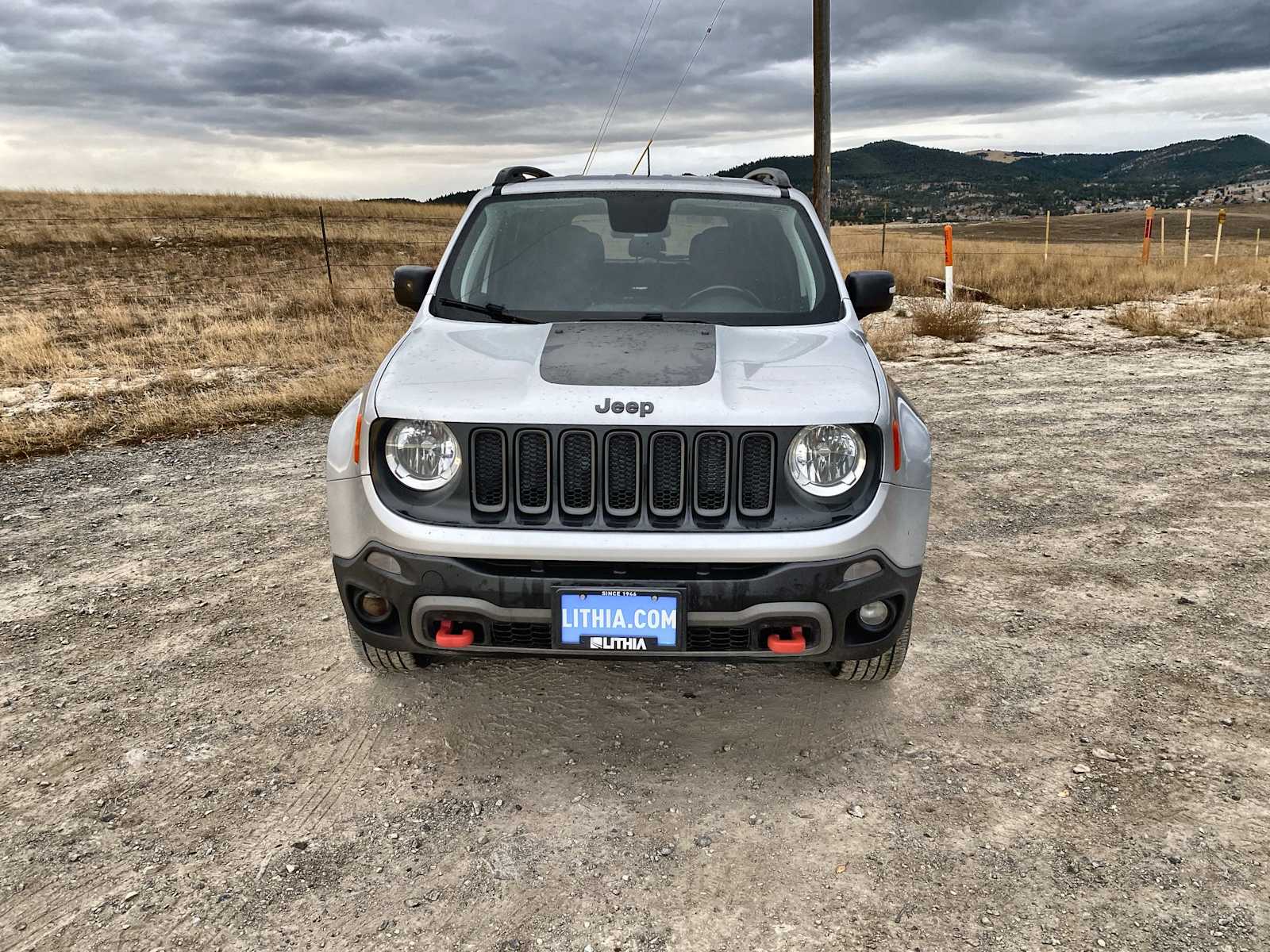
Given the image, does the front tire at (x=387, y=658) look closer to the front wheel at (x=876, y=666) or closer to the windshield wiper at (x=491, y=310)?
the windshield wiper at (x=491, y=310)

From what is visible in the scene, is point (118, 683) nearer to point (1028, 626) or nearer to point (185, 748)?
point (185, 748)

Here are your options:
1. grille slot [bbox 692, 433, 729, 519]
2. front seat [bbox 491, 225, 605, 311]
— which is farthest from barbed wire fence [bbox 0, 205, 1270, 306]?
grille slot [bbox 692, 433, 729, 519]

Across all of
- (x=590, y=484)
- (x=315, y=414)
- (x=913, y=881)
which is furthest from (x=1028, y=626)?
(x=315, y=414)

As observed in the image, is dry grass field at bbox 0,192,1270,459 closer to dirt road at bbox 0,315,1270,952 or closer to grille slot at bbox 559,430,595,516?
dirt road at bbox 0,315,1270,952

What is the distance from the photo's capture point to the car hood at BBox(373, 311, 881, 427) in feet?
9.21

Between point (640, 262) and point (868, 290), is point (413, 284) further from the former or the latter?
point (868, 290)

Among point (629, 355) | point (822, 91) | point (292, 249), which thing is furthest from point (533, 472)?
point (292, 249)

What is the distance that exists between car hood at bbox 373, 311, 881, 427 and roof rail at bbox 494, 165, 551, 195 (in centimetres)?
121

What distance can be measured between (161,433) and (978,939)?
7.55 meters

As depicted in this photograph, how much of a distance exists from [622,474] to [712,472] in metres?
0.27

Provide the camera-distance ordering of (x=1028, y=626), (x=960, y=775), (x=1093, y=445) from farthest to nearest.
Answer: (x=1093, y=445)
(x=1028, y=626)
(x=960, y=775)

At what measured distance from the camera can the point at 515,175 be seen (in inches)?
183

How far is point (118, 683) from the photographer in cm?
364

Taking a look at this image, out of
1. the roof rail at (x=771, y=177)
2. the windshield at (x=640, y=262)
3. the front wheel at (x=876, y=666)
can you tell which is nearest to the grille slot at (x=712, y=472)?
the front wheel at (x=876, y=666)
